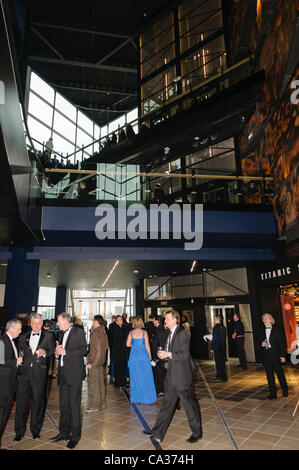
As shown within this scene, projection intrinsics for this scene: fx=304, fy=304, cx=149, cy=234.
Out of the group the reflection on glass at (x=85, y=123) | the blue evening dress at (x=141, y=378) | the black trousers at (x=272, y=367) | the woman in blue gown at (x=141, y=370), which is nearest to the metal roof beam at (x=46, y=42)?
the reflection on glass at (x=85, y=123)

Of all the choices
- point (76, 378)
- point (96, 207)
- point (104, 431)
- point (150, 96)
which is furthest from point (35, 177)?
point (150, 96)

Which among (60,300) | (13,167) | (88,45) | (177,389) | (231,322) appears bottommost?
(177,389)

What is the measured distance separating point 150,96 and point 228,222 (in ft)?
35.2

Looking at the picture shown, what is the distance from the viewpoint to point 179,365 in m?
3.98

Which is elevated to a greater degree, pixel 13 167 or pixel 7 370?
pixel 13 167

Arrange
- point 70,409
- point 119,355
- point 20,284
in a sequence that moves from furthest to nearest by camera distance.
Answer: point 20,284
point 119,355
point 70,409

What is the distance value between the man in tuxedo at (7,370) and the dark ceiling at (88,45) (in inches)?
Answer: 682

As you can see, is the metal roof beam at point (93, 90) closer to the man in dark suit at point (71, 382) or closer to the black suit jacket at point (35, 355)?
the black suit jacket at point (35, 355)

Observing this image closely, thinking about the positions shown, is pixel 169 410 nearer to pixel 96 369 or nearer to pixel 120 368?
pixel 96 369

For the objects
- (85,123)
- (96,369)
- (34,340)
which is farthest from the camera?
(85,123)

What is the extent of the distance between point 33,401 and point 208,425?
8.89ft

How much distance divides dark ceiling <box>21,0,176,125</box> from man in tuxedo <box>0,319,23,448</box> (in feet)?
56.8

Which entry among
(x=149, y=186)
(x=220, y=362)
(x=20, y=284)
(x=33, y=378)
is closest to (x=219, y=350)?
(x=220, y=362)

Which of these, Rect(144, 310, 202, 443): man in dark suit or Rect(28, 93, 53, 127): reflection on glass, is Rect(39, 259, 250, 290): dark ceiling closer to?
Rect(144, 310, 202, 443): man in dark suit
